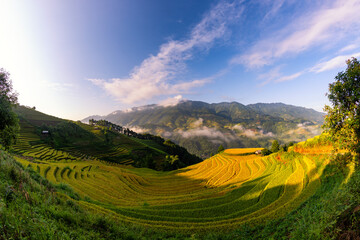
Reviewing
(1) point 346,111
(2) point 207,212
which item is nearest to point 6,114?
(2) point 207,212

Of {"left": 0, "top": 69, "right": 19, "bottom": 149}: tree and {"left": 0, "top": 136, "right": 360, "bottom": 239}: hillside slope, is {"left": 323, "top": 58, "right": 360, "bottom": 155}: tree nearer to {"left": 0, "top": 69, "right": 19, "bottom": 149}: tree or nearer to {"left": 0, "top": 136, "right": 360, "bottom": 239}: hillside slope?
{"left": 0, "top": 136, "right": 360, "bottom": 239}: hillside slope

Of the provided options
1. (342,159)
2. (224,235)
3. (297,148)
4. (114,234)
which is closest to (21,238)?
(114,234)

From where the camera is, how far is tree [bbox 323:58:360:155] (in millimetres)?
9438

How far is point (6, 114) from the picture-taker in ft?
51.3

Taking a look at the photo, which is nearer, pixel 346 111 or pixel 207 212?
pixel 346 111

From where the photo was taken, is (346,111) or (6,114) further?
(6,114)

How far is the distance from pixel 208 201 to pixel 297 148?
2233 centimetres

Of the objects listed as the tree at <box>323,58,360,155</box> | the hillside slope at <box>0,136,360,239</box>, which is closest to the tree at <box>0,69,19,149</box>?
the hillside slope at <box>0,136,360,239</box>

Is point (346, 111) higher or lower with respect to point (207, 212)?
higher

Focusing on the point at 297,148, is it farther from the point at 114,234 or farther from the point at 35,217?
the point at 35,217

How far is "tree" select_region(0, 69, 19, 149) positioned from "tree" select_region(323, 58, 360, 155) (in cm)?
3247

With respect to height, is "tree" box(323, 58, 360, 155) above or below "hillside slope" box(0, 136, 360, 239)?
above

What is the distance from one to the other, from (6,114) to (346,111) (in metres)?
33.2

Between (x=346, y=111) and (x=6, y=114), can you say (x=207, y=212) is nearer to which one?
(x=346, y=111)
